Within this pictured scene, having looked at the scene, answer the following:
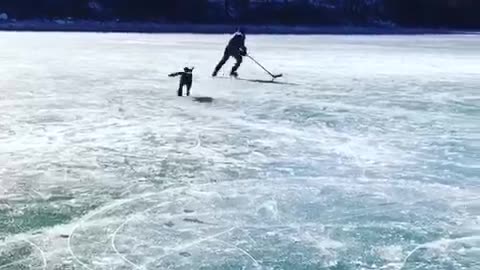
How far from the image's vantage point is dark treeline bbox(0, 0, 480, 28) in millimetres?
25031

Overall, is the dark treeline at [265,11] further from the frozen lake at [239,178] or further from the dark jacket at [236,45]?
the frozen lake at [239,178]

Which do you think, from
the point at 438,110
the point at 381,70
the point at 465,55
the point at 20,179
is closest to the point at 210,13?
the point at 465,55

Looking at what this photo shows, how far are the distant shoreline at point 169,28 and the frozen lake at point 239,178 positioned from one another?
54.9 ft

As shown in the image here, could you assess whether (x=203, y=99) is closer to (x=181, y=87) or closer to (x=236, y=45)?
(x=181, y=87)

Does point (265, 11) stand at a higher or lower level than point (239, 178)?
higher

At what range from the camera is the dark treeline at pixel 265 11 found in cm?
2503

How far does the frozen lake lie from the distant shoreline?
1673cm

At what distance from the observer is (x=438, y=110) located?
5969mm

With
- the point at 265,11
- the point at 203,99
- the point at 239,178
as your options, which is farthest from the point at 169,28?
the point at 239,178

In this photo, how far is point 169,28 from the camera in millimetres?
25453

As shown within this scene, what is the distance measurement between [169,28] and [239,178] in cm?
2256

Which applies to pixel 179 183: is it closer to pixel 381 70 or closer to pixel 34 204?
pixel 34 204

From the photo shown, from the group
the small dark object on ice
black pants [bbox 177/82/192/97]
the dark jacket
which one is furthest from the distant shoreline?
the small dark object on ice

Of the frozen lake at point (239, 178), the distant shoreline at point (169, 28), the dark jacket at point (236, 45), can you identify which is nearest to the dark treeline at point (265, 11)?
the distant shoreline at point (169, 28)
